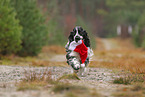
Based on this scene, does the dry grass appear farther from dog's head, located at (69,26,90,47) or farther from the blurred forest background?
the blurred forest background

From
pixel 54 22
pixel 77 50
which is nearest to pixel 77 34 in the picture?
pixel 77 50

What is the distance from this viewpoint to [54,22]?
50.1 metres

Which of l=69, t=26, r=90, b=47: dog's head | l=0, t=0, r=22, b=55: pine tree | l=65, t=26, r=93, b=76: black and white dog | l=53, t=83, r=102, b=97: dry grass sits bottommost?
l=53, t=83, r=102, b=97: dry grass

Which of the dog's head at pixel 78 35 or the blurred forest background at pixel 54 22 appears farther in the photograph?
the blurred forest background at pixel 54 22

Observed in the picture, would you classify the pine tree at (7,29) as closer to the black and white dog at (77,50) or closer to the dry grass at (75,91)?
the black and white dog at (77,50)

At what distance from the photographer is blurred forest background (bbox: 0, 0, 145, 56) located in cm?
1993

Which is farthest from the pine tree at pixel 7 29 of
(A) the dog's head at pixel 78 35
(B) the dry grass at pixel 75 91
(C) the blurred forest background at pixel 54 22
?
(B) the dry grass at pixel 75 91

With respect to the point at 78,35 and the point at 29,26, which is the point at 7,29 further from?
the point at 78,35

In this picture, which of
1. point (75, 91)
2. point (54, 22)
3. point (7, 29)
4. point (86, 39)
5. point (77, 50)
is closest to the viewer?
point (75, 91)

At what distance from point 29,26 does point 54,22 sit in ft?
81.1

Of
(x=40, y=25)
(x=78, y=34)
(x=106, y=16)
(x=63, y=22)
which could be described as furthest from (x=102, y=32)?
(x=78, y=34)

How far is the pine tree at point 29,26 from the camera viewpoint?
2495 centimetres

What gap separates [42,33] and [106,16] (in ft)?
205

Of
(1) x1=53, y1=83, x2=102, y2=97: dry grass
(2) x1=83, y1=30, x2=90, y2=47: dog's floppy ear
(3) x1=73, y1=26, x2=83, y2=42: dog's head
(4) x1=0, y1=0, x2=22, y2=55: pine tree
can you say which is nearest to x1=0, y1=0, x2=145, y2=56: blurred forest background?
(4) x1=0, y1=0, x2=22, y2=55: pine tree
